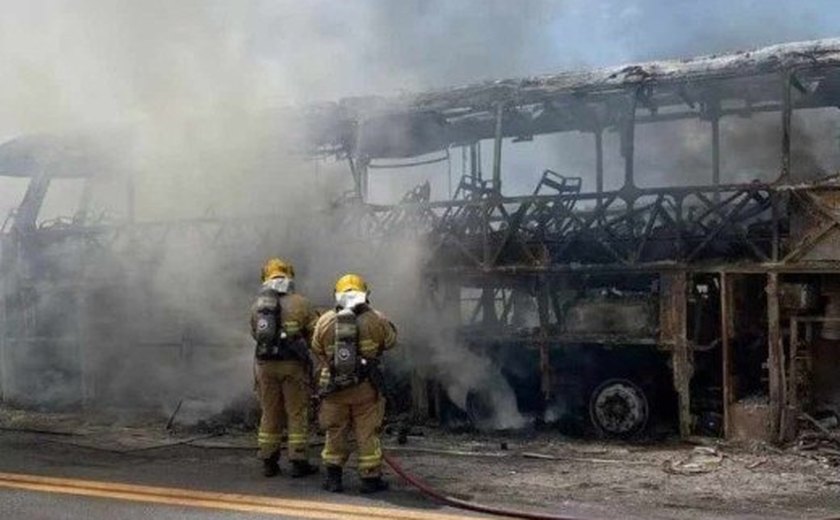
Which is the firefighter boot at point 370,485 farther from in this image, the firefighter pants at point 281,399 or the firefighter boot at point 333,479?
the firefighter pants at point 281,399

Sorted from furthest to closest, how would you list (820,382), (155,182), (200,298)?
(155,182) → (200,298) → (820,382)

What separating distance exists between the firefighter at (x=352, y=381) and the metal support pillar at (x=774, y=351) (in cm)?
407

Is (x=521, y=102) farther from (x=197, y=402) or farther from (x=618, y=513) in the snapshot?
(x=618, y=513)

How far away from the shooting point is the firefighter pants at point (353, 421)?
7.59 metres

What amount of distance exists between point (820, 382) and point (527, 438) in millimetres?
3023

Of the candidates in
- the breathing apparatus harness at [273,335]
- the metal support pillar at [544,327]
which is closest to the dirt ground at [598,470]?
the metal support pillar at [544,327]

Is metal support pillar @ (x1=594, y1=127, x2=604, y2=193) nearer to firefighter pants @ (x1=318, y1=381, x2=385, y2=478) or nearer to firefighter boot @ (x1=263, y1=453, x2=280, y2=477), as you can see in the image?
firefighter pants @ (x1=318, y1=381, x2=385, y2=478)

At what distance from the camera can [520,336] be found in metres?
11.5

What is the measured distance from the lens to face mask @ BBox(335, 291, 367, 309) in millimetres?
7789

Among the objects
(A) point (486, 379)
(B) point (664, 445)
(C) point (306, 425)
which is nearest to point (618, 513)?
(C) point (306, 425)

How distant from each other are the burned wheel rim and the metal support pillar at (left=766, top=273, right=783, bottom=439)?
153 cm

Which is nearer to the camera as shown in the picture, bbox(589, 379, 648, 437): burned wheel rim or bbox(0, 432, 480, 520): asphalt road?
bbox(0, 432, 480, 520): asphalt road

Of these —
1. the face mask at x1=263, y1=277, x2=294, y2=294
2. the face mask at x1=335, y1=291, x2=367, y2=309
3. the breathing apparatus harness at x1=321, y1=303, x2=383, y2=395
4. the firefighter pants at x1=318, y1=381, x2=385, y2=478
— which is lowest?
the firefighter pants at x1=318, y1=381, x2=385, y2=478

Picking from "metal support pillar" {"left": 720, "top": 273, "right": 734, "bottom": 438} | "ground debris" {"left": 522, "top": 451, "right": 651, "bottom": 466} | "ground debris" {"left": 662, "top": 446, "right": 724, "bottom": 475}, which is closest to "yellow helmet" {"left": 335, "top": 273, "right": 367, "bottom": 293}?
"ground debris" {"left": 522, "top": 451, "right": 651, "bottom": 466}
